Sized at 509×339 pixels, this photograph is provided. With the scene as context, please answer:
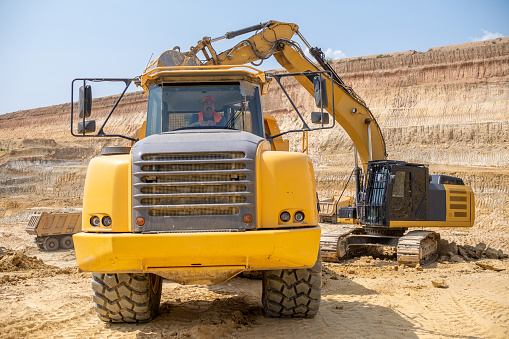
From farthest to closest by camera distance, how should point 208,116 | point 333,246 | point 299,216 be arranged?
point 333,246 < point 208,116 < point 299,216

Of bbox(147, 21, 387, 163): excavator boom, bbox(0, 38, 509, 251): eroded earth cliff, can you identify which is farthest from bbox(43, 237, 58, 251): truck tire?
bbox(0, 38, 509, 251): eroded earth cliff

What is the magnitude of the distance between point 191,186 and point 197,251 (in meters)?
0.64

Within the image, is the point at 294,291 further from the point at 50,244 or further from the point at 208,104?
the point at 50,244

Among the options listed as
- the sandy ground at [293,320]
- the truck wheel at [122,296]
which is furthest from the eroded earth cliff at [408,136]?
the truck wheel at [122,296]

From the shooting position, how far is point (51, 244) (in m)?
18.5

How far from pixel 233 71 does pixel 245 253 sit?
240cm

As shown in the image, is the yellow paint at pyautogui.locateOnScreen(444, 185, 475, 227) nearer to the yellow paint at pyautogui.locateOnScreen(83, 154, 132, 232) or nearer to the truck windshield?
the truck windshield

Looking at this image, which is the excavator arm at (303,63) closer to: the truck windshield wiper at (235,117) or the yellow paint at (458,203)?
the yellow paint at (458,203)

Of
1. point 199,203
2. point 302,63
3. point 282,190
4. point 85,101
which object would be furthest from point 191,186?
point 302,63

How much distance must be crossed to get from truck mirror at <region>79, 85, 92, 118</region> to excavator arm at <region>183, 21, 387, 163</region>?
19.4ft

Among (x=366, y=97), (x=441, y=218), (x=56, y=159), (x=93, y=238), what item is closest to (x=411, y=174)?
(x=441, y=218)

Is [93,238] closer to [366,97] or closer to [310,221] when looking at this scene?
[310,221]

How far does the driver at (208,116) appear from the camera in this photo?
5.99m

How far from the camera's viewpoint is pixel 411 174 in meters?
12.6
